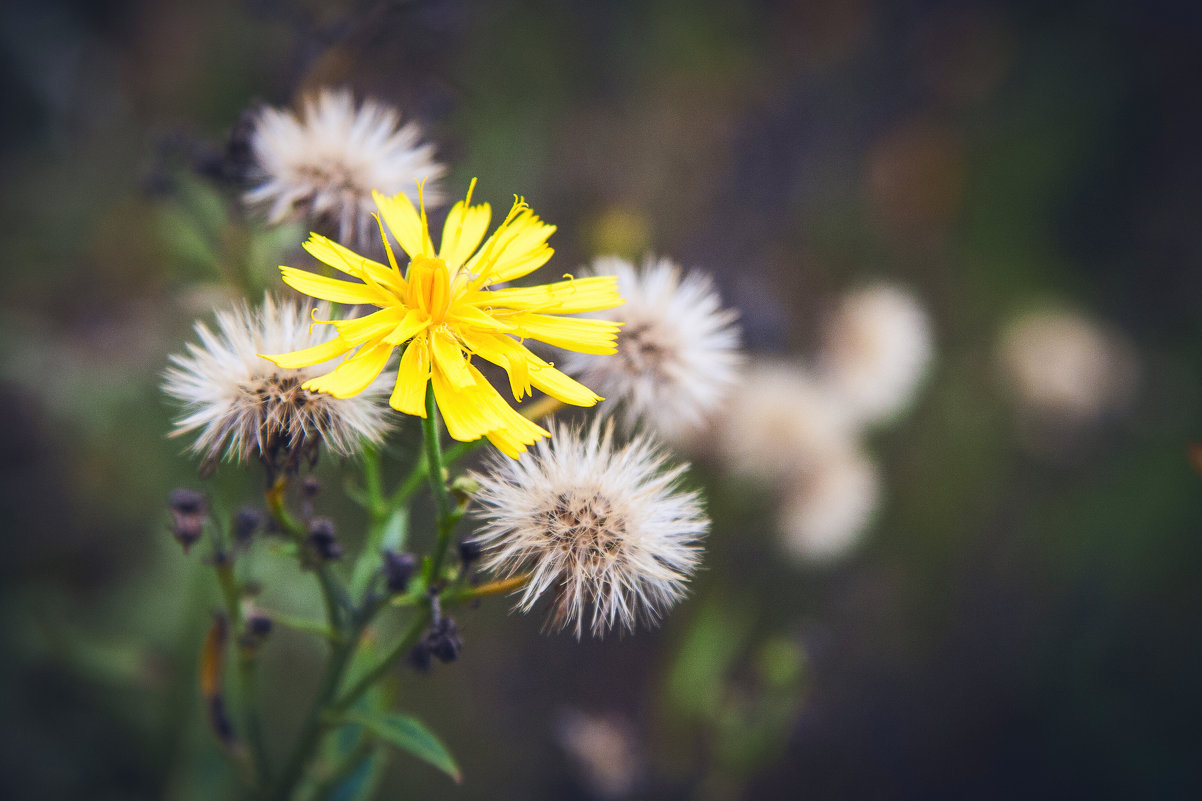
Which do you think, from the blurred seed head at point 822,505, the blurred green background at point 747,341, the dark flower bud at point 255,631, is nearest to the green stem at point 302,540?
the dark flower bud at point 255,631

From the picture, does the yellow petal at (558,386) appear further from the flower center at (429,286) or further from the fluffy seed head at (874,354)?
the fluffy seed head at (874,354)

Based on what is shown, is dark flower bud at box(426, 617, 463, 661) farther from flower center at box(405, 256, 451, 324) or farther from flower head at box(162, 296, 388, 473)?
flower center at box(405, 256, 451, 324)

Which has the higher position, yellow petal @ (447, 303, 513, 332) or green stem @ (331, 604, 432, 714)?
yellow petal @ (447, 303, 513, 332)

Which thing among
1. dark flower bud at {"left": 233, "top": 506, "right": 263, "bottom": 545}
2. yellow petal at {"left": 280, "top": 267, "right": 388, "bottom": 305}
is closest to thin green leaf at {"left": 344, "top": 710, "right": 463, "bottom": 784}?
dark flower bud at {"left": 233, "top": 506, "right": 263, "bottom": 545}

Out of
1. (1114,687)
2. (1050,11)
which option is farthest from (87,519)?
(1050,11)

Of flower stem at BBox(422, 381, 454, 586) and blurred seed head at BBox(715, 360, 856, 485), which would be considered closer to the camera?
flower stem at BBox(422, 381, 454, 586)

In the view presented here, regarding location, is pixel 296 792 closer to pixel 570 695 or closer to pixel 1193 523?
pixel 570 695

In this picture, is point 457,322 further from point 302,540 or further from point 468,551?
point 302,540
